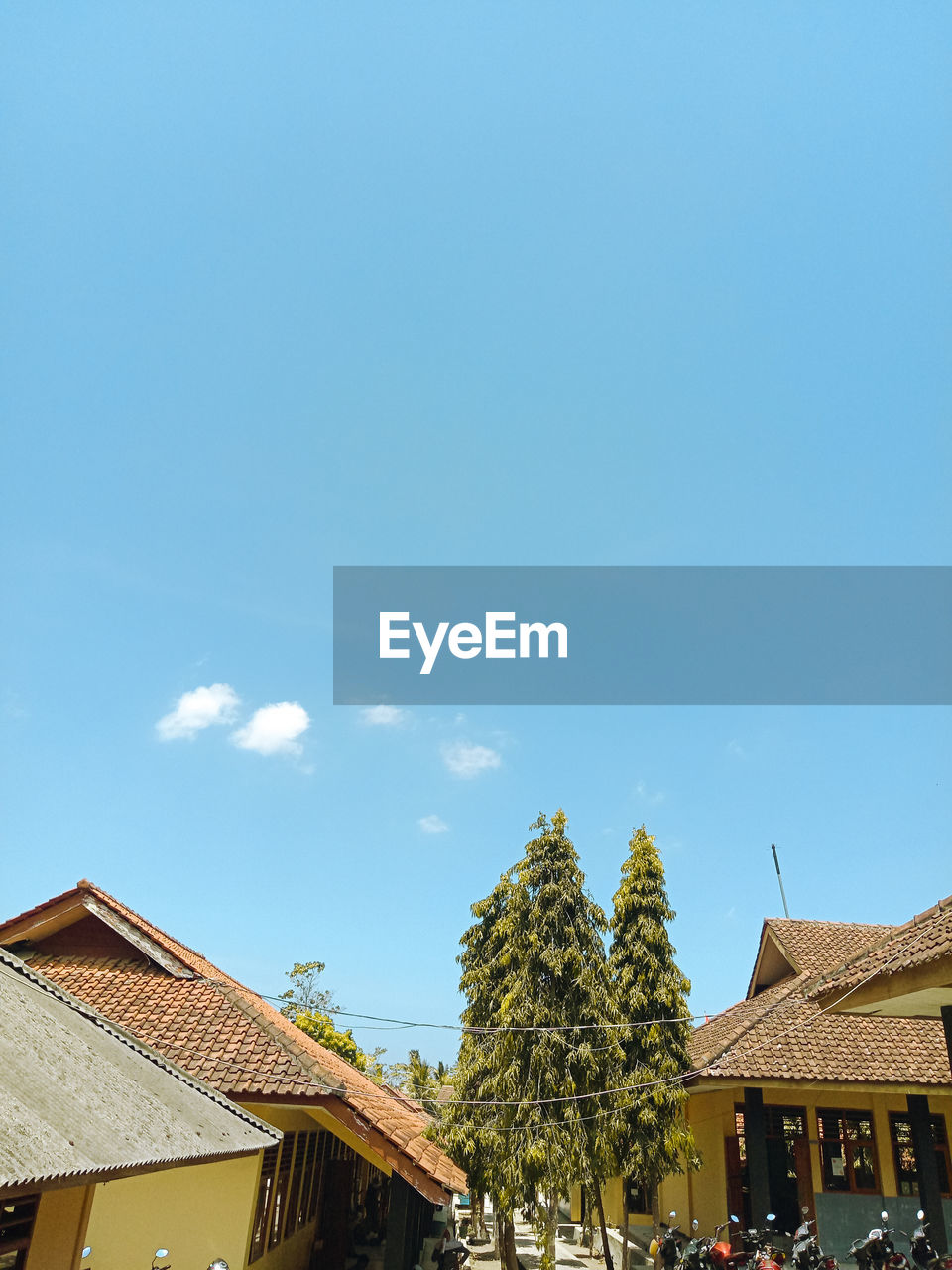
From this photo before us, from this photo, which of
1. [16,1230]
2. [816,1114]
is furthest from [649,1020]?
[16,1230]

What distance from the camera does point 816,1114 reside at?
16750mm

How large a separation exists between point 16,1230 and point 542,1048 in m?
9.55

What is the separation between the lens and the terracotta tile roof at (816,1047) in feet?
48.9

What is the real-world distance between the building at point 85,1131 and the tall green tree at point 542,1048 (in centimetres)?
514

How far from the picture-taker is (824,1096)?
16.7 meters

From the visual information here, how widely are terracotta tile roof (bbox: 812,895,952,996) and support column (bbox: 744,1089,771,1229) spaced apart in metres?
8.00

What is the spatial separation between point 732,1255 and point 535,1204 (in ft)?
10.5

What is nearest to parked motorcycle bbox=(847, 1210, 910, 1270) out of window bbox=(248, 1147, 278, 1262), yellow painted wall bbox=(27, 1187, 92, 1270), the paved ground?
the paved ground

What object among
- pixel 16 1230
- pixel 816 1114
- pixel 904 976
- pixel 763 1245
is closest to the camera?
pixel 16 1230

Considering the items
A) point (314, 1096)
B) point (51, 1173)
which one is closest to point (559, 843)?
point (314, 1096)

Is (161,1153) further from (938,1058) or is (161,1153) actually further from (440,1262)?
(938,1058)

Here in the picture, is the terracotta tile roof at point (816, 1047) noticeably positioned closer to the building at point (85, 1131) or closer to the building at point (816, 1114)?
the building at point (816, 1114)

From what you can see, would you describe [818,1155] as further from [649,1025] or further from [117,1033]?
[117,1033]

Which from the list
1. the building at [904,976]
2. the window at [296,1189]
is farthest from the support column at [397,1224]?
the building at [904,976]
